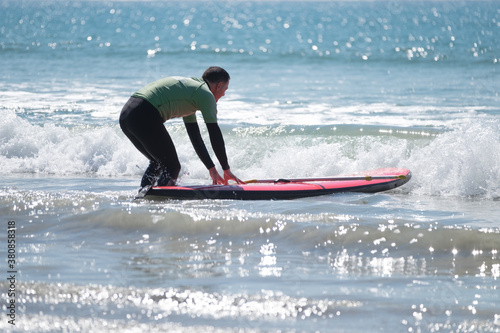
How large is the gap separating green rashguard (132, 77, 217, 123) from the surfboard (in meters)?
0.76

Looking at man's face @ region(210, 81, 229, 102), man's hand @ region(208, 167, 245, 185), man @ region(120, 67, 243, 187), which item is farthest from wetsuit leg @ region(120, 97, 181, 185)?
man's face @ region(210, 81, 229, 102)

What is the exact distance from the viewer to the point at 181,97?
225 inches

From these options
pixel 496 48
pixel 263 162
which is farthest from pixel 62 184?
pixel 496 48

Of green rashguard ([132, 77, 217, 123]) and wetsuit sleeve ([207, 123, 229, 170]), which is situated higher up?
green rashguard ([132, 77, 217, 123])

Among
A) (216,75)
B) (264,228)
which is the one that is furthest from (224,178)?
(264,228)

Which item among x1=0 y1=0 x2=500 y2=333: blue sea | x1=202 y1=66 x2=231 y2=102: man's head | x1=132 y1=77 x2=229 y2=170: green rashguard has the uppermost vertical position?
x1=202 y1=66 x2=231 y2=102: man's head

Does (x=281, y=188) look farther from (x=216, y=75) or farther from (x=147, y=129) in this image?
(x=147, y=129)

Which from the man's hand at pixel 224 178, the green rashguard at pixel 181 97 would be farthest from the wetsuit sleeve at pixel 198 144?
the green rashguard at pixel 181 97

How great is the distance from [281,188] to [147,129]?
1.37 metres

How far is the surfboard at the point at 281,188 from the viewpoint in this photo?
6.25m

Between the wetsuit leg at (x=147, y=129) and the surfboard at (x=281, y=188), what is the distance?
1.22 ft

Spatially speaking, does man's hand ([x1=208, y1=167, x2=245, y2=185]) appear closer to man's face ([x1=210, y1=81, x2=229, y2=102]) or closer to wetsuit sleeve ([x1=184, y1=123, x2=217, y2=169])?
wetsuit sleeve ([x1=184, y1=123, x2=217, y2=169])

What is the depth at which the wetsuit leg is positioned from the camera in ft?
18.7

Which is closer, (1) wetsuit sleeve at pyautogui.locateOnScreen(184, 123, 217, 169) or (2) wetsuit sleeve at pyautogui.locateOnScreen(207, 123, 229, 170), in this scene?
(2) wetsuit sleeve at pyautogui.locateOnScreen(207, 123, 229, 170)
